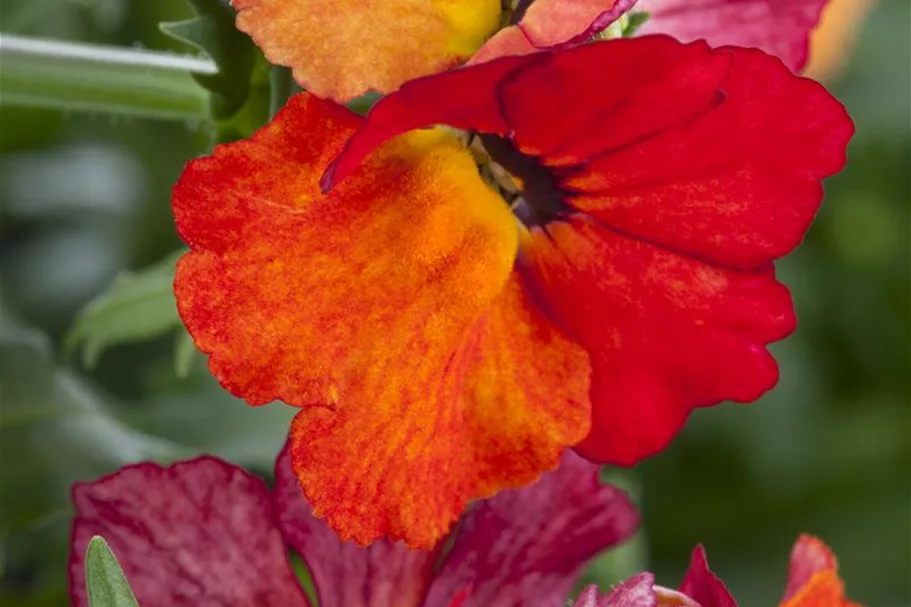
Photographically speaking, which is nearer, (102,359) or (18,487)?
(18,487)

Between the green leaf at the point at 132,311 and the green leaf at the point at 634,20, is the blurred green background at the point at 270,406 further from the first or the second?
the green leaf at the point at 634,20

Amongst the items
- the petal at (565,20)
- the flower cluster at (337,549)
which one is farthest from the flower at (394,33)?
the flower cluster at (337,549)

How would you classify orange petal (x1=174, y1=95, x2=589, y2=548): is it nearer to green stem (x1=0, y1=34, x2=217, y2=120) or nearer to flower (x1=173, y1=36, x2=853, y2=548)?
flower (x1=173, y1=36, x2=853, y2=548)

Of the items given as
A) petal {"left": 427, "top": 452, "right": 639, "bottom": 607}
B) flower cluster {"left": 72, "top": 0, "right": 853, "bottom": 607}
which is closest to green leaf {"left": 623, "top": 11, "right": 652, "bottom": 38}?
flower cluster {"left": 72, "top": 0, "right": 853, "bottom": 607}

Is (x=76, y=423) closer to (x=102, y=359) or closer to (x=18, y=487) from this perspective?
(x=18, y=487)

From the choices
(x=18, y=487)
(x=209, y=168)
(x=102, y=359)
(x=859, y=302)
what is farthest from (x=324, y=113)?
(x=859, y=302)

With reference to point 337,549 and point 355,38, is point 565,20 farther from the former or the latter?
point 337,549

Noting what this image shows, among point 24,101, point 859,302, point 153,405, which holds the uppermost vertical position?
point 24,101

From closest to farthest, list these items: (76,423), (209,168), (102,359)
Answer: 1. (209,168)
2. (76,423)
3. (102,359)

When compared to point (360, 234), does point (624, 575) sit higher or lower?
lower
